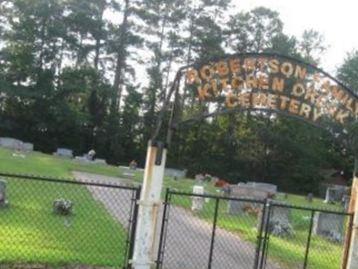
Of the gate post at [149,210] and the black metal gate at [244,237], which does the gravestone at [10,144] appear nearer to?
the black metal gate at [244,237]

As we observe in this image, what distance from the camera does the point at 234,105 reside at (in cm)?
991

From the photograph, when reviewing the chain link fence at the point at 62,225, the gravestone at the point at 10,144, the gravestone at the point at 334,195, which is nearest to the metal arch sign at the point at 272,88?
the chain link fence at the point at 62,225

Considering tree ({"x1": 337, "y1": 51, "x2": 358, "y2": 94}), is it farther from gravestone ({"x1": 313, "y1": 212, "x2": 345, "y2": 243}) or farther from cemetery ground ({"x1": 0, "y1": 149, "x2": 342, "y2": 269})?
gravestone ({"x1": 313, "y1": 212, "x2": 345, "y2": 243})

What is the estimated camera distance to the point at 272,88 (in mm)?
9930

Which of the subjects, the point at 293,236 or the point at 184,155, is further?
the point at 184,155

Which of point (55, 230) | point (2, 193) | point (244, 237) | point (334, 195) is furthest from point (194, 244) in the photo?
point (334, 195)

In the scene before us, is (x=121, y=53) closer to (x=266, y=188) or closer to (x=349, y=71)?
(x=349, y=71)

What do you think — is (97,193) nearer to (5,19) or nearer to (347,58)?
(5,19)

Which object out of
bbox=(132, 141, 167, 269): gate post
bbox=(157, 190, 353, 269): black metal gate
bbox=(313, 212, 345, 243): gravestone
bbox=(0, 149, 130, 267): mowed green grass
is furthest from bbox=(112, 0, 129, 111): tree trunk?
bbox=(132, 141, 167, 269): gate post

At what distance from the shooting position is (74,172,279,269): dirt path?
1170cm

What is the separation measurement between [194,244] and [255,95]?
15.3 ft

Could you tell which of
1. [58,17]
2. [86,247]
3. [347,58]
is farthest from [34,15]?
[86,247]

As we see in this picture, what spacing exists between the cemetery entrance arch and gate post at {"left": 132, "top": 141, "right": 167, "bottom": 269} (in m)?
0.01

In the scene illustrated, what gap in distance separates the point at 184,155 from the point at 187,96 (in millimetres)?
41563
